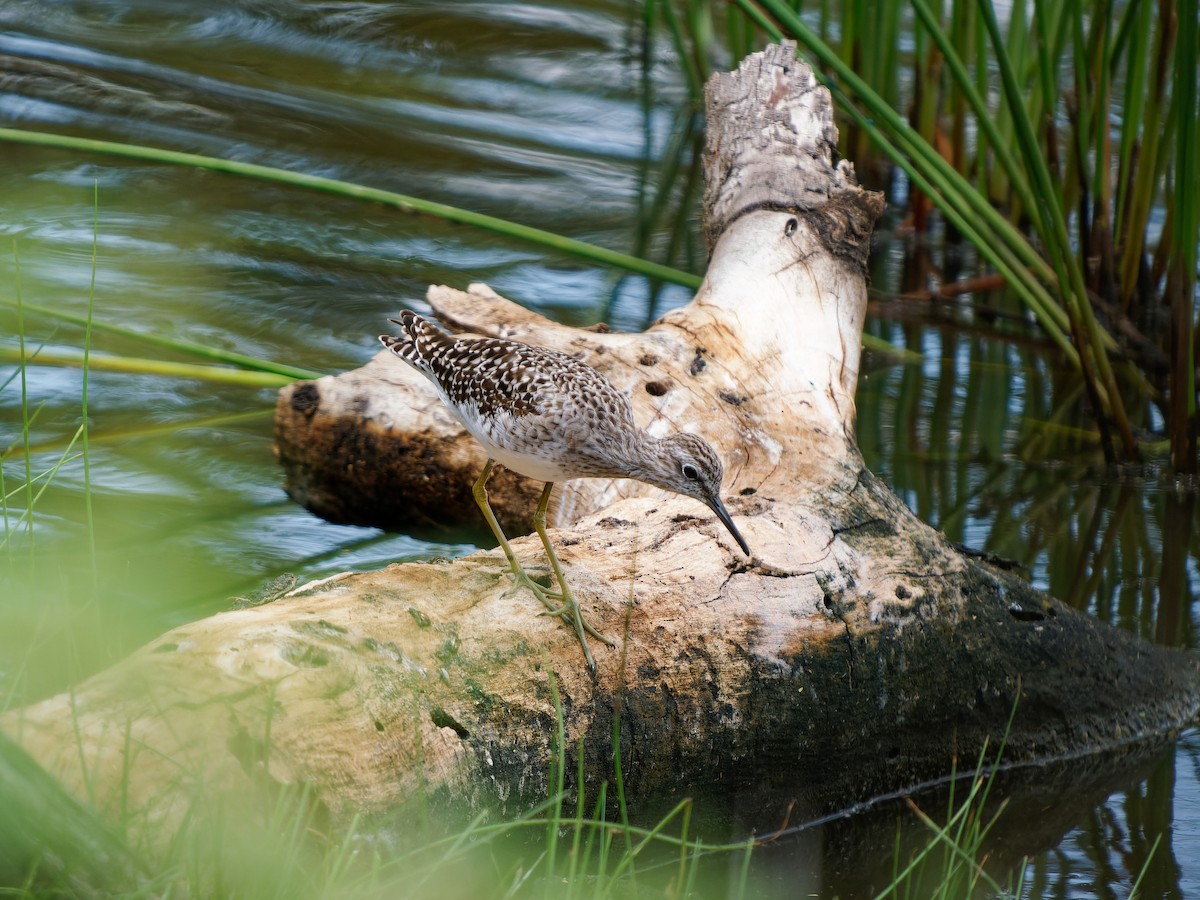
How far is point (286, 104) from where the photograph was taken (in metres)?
9.18

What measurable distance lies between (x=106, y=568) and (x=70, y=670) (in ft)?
1.54

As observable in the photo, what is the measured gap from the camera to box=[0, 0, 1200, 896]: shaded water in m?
3.39

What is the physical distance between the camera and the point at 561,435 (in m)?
3.36

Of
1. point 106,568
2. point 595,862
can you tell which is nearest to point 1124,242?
point 595,862

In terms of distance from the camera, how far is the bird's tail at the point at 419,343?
393 centimetres

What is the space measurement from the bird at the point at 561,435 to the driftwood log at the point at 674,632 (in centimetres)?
17

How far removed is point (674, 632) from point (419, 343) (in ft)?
4.44

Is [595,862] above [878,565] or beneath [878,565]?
beneath

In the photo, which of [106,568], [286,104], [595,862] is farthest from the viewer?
[286,104]

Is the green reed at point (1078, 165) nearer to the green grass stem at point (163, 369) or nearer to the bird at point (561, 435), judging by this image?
Answer: the bird at point (561, 435)

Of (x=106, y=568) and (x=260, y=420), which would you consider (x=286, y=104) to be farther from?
(x=106, y=568)

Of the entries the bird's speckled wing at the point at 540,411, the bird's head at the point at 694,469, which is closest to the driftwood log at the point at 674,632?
the bird's head at the point at 694,469

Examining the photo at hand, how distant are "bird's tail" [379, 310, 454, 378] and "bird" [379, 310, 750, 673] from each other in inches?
11.0

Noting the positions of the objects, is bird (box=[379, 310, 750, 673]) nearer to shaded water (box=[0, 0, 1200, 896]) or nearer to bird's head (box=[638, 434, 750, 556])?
bird's head (box=[638, 434, 750, 556])
